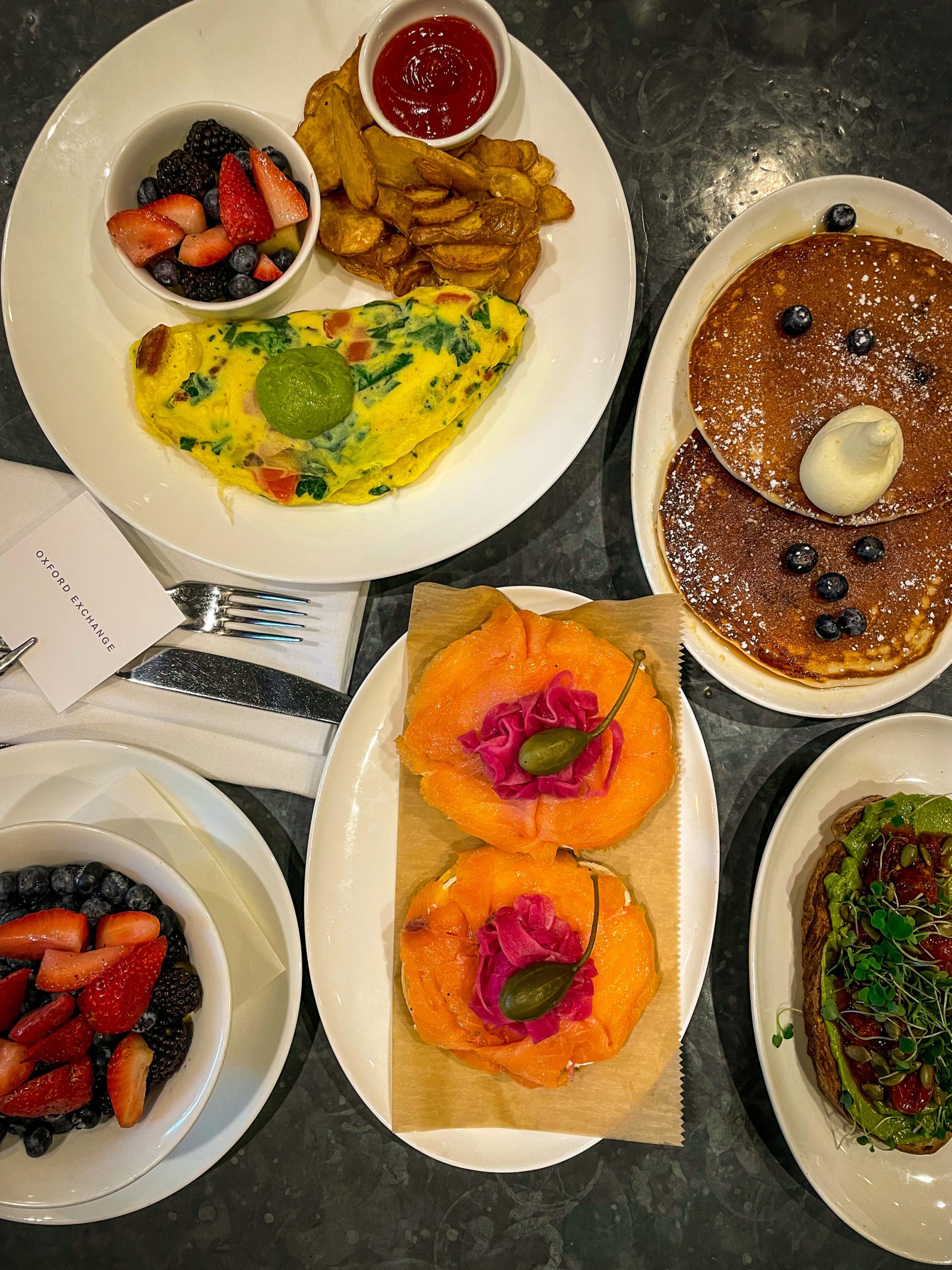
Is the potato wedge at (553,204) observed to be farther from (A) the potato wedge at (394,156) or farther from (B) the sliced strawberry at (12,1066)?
(B) the sliced strawberry at (12,1066)

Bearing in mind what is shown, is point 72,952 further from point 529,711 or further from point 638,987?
point 638,987

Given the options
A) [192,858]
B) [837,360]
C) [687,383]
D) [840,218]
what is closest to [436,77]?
[687,383]

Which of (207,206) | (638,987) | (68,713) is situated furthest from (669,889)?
(207,206)

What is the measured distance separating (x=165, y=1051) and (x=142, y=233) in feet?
5.09

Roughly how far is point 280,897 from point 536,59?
1.85 m

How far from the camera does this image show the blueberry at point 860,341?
188cm

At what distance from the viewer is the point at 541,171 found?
178 cm

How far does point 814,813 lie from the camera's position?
6.50ft

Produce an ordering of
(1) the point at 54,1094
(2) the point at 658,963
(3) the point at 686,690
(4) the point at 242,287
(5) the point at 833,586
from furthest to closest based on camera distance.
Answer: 1. (3) the point at 686,690
2. (5) the point at 833,586
3. (2) the point at 658,963
4. (4) the point at 242,287
5. (1) the point at 54,1094

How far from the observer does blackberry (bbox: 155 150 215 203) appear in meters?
1.69

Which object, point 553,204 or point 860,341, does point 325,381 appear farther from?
point 860,341

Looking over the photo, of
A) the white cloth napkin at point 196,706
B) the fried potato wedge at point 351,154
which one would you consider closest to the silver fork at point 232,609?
the white cloth napkin at point 196,706

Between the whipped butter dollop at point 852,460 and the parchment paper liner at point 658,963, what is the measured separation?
41 centimetres

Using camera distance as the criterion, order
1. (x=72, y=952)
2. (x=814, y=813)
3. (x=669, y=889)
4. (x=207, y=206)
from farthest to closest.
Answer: (x=814, y=813) < (x=669, y=889) < (x=207, y=206) < (x=72, y=952)
